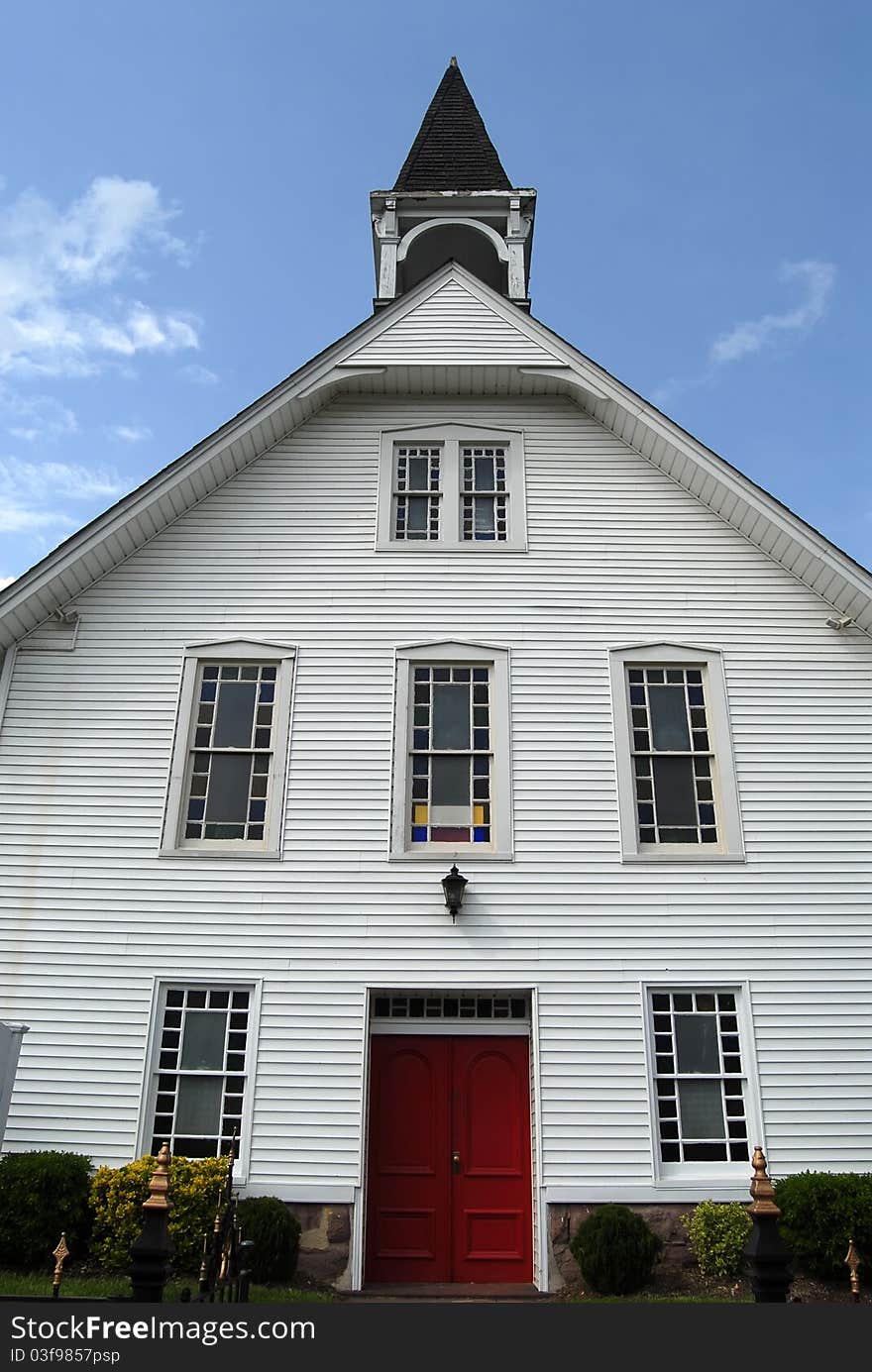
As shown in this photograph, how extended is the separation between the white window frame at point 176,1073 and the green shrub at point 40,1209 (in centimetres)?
70

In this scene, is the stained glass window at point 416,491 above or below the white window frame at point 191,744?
above

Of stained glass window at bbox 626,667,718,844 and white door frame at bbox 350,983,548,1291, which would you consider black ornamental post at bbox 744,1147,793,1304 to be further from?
stained glass window at bbox 626,667,718,844

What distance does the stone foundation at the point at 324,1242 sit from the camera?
9.52 m

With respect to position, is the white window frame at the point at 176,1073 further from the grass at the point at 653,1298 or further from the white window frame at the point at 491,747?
the grass at the point at 653,1298

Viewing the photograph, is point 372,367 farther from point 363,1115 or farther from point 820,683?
point 363,1115

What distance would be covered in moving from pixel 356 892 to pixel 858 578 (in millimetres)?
6319

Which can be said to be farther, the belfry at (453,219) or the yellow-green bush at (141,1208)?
the belfry at (453,219)

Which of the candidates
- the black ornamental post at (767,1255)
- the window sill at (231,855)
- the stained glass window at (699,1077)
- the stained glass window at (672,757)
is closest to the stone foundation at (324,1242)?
the stained glass window at (699,1077)

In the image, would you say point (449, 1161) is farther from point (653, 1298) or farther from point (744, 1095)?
point (744, 1095)

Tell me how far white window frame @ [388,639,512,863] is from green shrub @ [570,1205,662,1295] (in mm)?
3432

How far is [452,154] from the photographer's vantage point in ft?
61.1

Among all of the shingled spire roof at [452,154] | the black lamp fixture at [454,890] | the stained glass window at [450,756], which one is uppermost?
the shingled spire roof at [452,154]

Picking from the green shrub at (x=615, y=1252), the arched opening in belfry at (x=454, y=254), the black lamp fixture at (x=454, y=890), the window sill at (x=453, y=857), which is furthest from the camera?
the arched opening in belfry at (x=454, y=254)

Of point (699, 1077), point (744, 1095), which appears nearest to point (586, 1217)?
point (699, 1077)
